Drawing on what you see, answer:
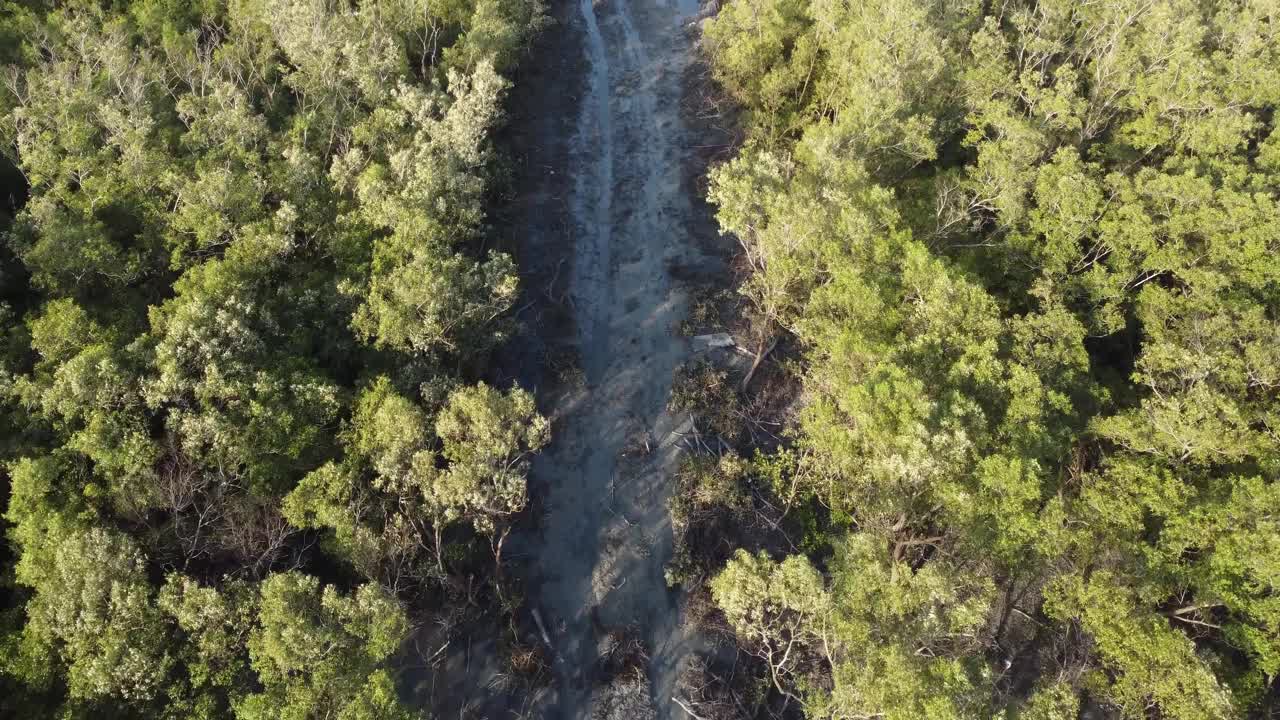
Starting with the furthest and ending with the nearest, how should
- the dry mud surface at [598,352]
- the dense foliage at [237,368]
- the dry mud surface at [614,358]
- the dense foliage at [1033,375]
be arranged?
the dry mud surface at [614,358]
the dry mud surface at [598,352]
the dense foliage at [1033,375]
the dense foliage at [237,368]

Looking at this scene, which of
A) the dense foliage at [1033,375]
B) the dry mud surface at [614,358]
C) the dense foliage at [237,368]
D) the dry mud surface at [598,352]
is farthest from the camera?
the dry mud surface at [614,358]

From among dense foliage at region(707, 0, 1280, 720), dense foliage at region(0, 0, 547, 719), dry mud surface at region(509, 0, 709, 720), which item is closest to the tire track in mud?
dry mud surface at region(509, 0, 709, 720)

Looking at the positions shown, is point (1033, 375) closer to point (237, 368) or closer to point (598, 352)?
point (598, 352)

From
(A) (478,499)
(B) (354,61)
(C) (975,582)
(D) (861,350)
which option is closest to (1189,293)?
(D) (861,350)

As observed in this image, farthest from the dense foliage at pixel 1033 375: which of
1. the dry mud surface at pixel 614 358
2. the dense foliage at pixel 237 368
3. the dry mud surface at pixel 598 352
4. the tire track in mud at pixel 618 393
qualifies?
the dense foliage at pixel 237 368

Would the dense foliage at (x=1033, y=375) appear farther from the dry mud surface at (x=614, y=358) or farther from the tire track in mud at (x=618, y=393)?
the dry mud surface at (x=614, y=358)

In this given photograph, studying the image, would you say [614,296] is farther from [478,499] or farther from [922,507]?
[922,507]
